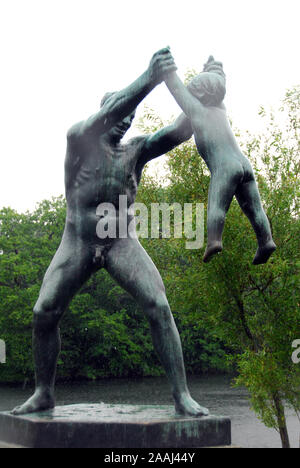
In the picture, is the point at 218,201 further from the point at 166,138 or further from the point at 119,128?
the point at 119,128

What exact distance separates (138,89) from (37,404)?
237 cm

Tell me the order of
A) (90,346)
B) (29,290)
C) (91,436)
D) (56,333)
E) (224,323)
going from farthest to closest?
(90,346) → (29,290) → (224,323) → (56,333) → (91,436)

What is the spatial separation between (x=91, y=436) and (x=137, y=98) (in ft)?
7.57

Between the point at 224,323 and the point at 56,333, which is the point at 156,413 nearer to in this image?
the point at 56,333

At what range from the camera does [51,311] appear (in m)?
4.39

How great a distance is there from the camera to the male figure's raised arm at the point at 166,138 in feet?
15.3

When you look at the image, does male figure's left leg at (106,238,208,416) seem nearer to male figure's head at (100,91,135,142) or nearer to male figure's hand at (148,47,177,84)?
male figure's head at (100,91,135,142)

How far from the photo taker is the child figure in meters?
4.04

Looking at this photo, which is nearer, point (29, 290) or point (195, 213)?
point (195, 213)

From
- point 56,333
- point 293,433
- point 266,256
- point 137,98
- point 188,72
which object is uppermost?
point 188,72

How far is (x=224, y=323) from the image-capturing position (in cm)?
1256

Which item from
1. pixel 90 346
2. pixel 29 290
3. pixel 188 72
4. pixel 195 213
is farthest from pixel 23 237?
pixel 195 213

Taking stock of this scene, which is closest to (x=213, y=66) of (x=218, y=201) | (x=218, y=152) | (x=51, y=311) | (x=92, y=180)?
(x=218, y=152)

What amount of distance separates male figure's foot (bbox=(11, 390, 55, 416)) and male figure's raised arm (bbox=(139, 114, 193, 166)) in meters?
1.93
